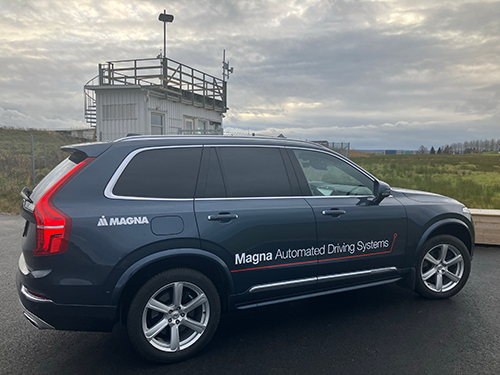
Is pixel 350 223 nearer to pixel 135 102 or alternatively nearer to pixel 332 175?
pixel 332 175

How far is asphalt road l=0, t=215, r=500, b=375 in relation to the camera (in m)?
3.06

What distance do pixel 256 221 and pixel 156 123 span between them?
49.5 ft

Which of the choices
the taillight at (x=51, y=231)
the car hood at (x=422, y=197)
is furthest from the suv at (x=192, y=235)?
the car hood at (x=422, y=197)

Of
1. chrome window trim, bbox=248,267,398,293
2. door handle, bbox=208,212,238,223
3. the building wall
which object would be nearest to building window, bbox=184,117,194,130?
the building wall

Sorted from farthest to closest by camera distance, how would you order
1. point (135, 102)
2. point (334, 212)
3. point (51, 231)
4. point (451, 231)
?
point (135, 102) < point (451, 231) < point (334, 212) < point (51, 231)

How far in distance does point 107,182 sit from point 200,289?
116 cm

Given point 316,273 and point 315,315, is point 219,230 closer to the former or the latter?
point 316,273

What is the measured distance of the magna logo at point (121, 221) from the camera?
2865mm

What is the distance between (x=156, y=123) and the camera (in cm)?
1742

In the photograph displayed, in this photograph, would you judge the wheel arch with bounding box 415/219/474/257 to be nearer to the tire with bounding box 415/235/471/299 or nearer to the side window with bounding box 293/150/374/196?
the tire with bounding box 415/235/471/299

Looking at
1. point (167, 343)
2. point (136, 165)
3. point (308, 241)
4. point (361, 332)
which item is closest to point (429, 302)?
point (361, 332)

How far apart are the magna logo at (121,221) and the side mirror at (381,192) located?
2.39 m

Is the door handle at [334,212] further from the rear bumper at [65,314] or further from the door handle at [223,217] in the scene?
the rear bumper at [65,314]

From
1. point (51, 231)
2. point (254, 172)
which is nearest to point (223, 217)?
point (254, 172)
